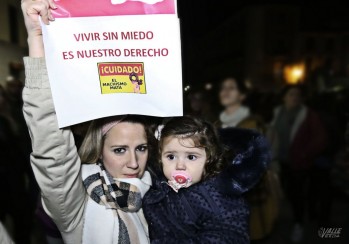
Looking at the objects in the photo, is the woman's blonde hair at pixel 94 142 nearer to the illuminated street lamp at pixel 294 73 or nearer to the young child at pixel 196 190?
the young child at pixel 196 190

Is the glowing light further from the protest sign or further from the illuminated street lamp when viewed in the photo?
the protest sign

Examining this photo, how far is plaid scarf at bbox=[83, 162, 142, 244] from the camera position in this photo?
50.2 inches

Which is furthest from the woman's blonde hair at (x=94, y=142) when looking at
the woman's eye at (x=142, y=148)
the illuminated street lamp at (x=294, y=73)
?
the illuminated street lamp at (x=294, y=73)

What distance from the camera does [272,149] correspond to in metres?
2.57

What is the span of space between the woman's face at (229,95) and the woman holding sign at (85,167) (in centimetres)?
74

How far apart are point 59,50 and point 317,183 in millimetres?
2294

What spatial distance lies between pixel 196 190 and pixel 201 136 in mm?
205

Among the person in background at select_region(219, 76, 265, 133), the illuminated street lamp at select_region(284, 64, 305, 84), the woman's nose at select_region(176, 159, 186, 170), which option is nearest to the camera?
the woman's nose at select_region(176, 159, 186, 170)

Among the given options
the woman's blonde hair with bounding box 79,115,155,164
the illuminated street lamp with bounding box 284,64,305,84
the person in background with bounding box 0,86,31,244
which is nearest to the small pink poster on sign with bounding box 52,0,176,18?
the woman's blonde hair with bounding box 79,115,155,164

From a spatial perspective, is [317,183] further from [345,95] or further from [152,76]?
[152,76]

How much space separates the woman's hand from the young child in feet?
1.81

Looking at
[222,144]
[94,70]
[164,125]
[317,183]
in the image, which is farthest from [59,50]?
[317,183]

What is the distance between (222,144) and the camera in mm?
1504

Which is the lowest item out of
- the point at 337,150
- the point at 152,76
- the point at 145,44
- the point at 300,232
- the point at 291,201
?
the point at 300,232
